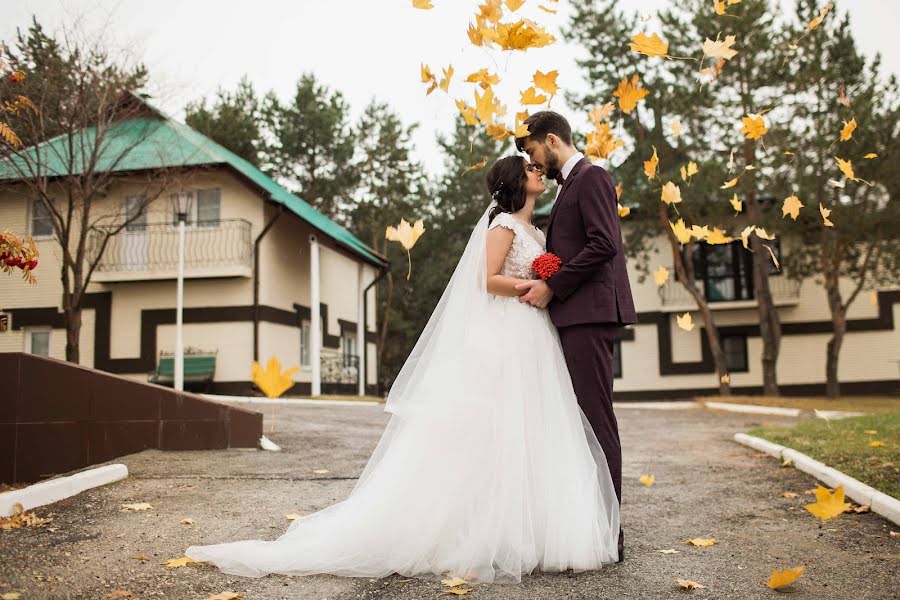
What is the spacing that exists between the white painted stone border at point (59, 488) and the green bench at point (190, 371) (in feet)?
51.1

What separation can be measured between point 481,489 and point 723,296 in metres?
29.2

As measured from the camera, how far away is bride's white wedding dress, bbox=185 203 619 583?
4008 millimetres

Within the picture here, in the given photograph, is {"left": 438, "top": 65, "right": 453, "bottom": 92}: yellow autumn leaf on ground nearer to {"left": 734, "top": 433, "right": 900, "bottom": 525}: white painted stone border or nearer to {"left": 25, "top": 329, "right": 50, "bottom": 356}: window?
{"left": 734, "top": 433, "right": 900, "bottom": 525}: white painted stone border

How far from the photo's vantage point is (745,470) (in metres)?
7.65

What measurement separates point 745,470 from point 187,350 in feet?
59.0

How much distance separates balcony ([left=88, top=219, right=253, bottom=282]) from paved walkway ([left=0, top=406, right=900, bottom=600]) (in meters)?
15.0

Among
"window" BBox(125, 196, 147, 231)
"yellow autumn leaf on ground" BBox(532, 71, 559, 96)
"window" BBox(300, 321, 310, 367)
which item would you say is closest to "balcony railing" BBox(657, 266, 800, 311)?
"window" BBox(300, 321, 310, 367)

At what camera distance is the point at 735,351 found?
3120 centimetres

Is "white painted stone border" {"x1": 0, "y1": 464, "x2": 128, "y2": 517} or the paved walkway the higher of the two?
"white painted stone border" {"x1": 0, "y1": 464, "x2": 128, "y2": 517}

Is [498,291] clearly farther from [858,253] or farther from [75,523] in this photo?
[858,253]

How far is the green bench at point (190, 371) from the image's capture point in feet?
70.7

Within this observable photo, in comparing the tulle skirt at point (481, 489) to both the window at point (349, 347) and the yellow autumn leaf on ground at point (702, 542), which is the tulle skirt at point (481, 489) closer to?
the yellow autumn leaf on ground at point (702, 542)

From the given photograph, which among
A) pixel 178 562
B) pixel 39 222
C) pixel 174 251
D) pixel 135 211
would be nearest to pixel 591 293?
pixel 178 562

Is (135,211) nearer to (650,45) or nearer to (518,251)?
(518,251)
